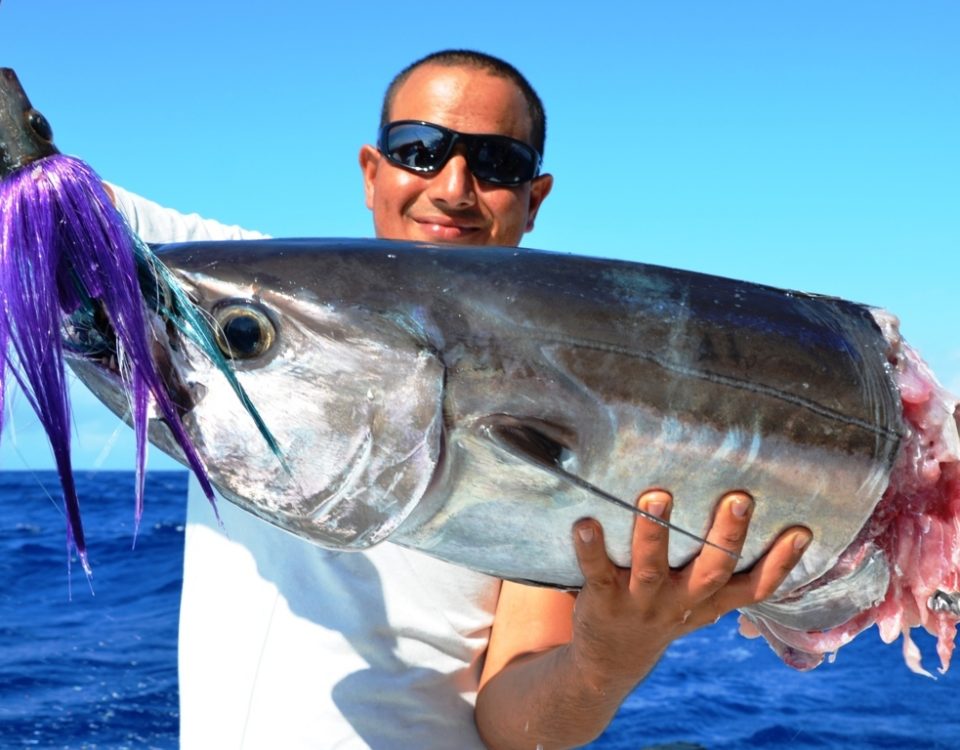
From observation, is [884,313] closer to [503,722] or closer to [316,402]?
[316,402]

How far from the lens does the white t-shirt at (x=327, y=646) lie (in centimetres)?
257

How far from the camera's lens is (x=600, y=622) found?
213cm

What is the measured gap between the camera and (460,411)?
1758mm

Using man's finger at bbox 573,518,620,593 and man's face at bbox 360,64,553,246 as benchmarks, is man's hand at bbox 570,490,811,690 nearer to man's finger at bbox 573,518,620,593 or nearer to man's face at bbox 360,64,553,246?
Result: man's finger at bbox 573,518,620,593

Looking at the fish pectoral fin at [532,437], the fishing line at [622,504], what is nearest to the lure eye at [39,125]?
the fish pectoral fin at [532,437]

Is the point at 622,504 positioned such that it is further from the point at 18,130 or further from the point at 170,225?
the point at 170,225

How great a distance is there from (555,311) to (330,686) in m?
1.31

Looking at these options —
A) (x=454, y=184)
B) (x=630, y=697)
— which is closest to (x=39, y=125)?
(x=454, y=184)

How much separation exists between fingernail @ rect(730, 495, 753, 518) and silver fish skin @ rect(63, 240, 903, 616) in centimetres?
3

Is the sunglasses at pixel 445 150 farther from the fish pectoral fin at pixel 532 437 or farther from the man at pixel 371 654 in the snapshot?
the fish pectoral fin at pixel 532 437

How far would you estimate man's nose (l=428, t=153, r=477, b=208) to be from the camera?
10.1ft

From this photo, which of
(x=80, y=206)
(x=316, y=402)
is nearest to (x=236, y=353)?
(x=316, y=402)

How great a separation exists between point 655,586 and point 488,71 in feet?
6.61

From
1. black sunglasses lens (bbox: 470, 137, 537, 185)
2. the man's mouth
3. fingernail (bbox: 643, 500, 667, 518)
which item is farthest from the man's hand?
black sunglasses lens (bbox: 470, 137, 537, 185)
